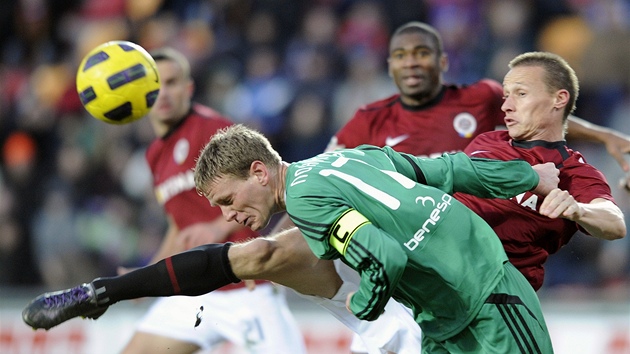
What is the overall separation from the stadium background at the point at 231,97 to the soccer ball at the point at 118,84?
3255mm

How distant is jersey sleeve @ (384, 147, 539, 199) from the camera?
13.1 feet

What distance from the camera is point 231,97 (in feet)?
37.7

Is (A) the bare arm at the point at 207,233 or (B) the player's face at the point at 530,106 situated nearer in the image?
(B) the player's face at the point at 530,106

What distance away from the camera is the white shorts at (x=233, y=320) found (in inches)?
243

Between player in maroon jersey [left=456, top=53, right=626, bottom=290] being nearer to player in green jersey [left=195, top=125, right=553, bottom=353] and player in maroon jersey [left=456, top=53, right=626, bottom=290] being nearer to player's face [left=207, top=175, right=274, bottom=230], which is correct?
player in green jersey [left=195, top=125, right=553, bottom=353]

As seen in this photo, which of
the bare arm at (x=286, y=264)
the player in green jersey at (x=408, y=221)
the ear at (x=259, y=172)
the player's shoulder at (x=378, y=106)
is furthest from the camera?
the player's shoulder at (x=378, y=106)

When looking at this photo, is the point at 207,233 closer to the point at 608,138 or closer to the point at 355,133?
the point at 355,133

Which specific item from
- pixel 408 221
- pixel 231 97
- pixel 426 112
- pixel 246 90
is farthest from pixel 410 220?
pixel 231 97

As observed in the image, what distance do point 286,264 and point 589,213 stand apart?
149 cm

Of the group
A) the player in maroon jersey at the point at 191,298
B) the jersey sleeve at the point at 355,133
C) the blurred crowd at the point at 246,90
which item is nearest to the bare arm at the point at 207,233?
the player in maroon jersey at the point at 191,298

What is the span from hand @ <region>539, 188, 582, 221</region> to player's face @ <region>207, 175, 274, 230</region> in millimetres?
1150

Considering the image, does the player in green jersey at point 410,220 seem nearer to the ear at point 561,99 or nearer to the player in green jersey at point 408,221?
the player in green jersey at point 408,221

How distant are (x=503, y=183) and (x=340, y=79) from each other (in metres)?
7.06

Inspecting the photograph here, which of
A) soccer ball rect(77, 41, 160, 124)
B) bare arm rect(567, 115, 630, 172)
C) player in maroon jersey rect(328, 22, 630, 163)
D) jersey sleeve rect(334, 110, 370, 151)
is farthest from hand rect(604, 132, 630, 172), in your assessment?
soccer ball rect(77, 41, 160, 124)
